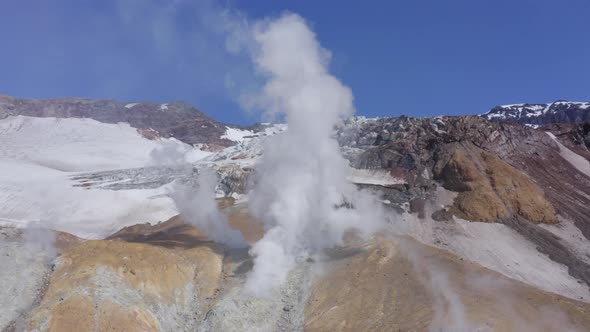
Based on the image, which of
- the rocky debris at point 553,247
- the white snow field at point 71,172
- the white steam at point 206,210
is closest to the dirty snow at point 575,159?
the rocky debris at point 553,247

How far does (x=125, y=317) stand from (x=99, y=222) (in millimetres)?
50496

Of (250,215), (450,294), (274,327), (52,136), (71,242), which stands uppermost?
(52,136)

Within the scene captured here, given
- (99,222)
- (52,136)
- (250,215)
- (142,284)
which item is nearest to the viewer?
(142,284)

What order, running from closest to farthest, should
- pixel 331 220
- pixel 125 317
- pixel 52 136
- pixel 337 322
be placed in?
pixel 125 317
pixel 337 322
pixel 331 220
pixel 52 136

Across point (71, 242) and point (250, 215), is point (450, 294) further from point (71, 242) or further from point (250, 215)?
point (250, 215)

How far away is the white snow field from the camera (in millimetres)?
78438

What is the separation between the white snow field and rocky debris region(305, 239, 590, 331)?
42955 mm

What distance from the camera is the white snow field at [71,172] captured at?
78438 millimetres

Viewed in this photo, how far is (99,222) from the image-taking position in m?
77.2

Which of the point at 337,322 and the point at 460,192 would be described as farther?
the point at 460,192

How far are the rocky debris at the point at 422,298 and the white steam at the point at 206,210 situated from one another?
1548 centimetres

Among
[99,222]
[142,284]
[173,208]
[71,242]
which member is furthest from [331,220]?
[99,222]

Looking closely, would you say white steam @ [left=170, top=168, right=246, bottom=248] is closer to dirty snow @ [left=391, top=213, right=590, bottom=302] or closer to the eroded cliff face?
the eroded cliff face

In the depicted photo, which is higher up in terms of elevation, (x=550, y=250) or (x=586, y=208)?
(x=586, y=208)
